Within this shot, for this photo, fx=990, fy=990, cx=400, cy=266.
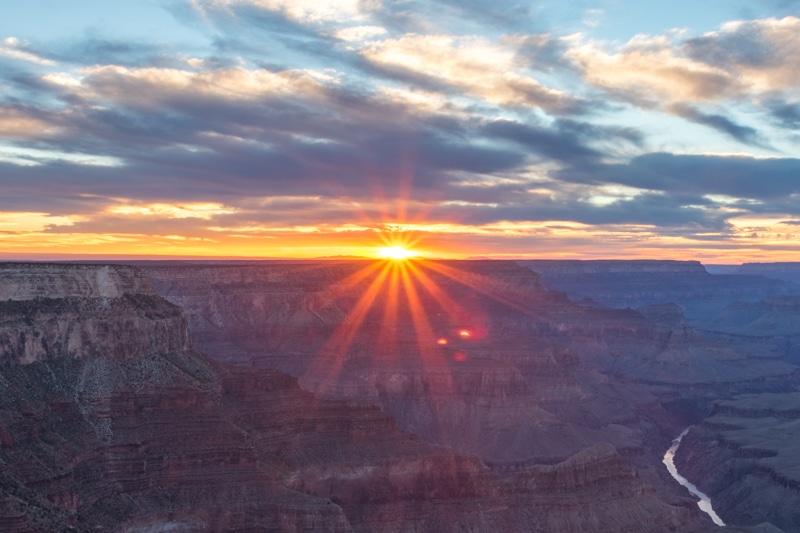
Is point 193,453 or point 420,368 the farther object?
point 420,368

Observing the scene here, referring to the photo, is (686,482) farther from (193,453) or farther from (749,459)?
(193,453)

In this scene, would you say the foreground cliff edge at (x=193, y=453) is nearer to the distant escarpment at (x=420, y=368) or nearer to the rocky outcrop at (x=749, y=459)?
the rocky outcrop at (x=749, y=459)

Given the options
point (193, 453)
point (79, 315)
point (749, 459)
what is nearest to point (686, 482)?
point (749, 459)

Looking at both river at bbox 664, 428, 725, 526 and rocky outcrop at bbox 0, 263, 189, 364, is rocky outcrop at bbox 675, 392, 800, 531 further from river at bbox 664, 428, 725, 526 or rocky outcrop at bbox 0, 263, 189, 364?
rocky outcrop at bbox 0, 263, 189, 364

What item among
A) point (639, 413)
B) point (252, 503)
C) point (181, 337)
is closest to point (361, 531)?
point (252, 503)

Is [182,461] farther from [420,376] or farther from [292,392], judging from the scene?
[420,376]

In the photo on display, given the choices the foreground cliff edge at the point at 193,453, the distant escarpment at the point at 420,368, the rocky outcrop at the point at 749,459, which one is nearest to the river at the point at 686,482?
the rocky outcrop at the point at 749,459

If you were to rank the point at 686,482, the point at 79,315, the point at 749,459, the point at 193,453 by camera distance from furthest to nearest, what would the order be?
the point at 686,482 < the point at 749,459 < the point at 79,315 < the point at 193,453

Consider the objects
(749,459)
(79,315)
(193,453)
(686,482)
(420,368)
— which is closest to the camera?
(193,453)
